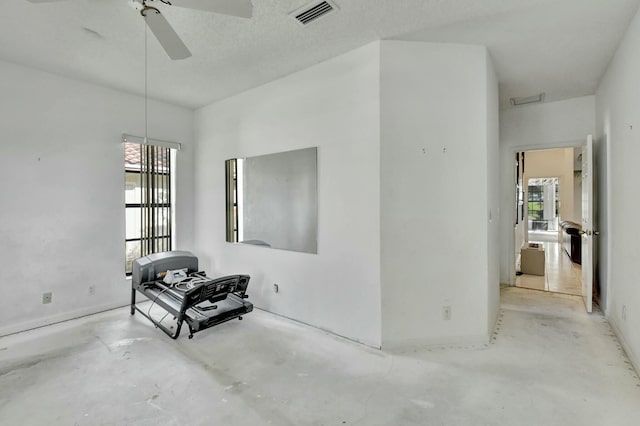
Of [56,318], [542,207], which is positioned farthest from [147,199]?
[542,207]

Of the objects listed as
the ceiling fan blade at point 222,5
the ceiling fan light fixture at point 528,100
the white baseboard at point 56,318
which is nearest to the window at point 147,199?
the white baseboard at point 56,318

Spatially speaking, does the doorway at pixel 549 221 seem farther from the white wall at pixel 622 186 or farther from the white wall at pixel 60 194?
the white wall at pixel 60 194

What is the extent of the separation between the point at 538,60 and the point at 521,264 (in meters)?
3.78

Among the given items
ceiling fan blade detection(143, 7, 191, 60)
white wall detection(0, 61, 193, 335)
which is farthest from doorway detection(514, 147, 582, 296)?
white wall detection(0, 61, 193, 335)

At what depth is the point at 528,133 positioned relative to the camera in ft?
15.2

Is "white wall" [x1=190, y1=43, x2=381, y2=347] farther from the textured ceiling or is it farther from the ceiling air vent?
the ceiling air vent

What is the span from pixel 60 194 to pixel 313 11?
3.43m

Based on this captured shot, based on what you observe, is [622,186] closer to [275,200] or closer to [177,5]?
[275,200]

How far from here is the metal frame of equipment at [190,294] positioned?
120 inches

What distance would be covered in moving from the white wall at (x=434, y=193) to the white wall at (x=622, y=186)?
1.03 m

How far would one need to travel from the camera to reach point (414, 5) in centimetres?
228

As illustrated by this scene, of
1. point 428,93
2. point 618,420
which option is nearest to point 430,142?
point 428,93

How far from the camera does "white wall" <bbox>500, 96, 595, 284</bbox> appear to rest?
426 centimetres

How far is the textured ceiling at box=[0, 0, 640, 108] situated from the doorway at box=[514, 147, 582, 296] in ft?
9.05
